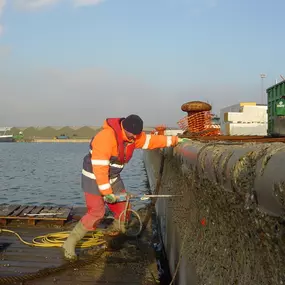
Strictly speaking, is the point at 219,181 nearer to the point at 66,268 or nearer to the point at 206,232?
the point at 206,232

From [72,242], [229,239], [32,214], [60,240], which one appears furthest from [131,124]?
[32,214]

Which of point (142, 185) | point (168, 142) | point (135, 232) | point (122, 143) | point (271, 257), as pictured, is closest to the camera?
point (271, 257)

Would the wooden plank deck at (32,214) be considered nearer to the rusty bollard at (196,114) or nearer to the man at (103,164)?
the man at (103,164)

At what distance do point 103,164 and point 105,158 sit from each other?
0.09 m

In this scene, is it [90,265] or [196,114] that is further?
[196,114]

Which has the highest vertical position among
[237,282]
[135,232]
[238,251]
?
[238,251]

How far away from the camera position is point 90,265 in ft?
17.7

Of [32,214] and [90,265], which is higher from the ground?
[32,214]

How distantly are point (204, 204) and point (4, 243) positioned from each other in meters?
4.27

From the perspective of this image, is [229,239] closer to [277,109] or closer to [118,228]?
[118,228]

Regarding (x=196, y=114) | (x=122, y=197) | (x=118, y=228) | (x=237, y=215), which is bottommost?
(x=118, y=228)

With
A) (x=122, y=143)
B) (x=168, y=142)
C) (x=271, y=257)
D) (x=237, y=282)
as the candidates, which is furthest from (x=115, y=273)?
(x=271, y=257)

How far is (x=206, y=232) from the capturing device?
3.34 m

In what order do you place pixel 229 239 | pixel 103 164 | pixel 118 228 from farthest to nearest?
pixel 118 228 → pixel 103 164 → pixel 229 239
